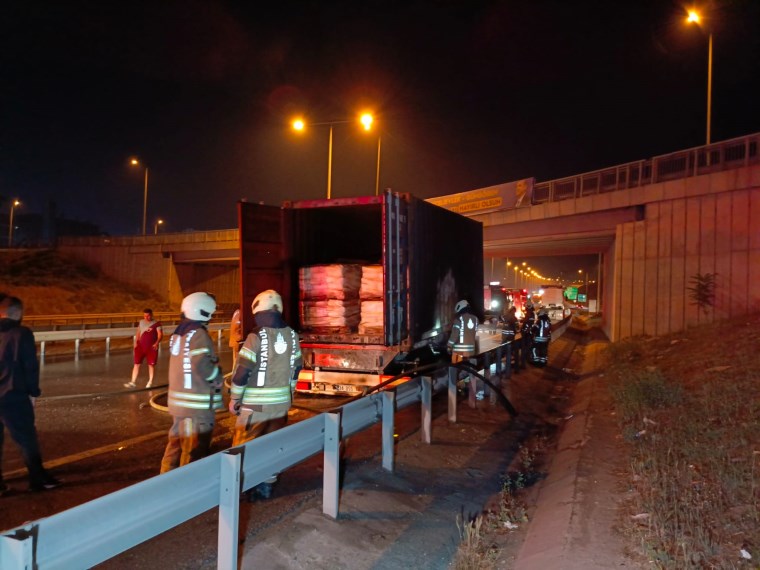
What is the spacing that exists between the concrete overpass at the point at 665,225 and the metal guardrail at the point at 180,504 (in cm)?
1642

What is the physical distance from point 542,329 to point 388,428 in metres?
10.2

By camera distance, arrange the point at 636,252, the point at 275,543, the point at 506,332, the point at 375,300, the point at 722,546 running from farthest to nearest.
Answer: the point at 636,252 → the point at 506,332 → the point at 375,300 → the point at 275,543 → the point at 722,546

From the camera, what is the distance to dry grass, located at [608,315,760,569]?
3645 mm

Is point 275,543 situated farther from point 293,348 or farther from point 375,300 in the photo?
point 375,300

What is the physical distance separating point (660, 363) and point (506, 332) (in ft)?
12.7

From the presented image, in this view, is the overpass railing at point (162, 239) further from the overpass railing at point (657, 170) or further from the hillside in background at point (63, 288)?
the overpass railing at point (657, 170)

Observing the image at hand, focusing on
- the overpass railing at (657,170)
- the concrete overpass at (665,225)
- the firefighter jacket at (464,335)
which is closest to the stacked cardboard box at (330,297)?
the firefighter jacket at (464,335)

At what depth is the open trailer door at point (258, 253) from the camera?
8.73 m

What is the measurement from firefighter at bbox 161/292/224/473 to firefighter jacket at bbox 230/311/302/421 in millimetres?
317

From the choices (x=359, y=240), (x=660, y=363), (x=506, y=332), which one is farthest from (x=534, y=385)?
(x=359, y=240)

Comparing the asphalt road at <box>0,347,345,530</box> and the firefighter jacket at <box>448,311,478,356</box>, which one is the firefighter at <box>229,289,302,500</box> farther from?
the firefighter jacket at <box>448,311,478,356</box>

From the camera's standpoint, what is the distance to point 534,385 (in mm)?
13164

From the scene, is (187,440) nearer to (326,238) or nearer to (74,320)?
(326,238)

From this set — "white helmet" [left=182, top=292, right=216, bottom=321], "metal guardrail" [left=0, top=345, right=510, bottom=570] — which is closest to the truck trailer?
"metal guardrail" [left=0, top=345, right=510, bottom=570]
